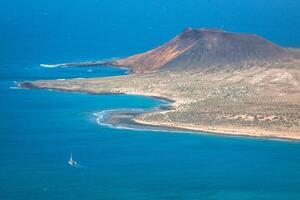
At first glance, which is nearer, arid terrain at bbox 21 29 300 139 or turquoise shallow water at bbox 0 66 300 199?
turquoise shallow water at bbox 0 66 300 199

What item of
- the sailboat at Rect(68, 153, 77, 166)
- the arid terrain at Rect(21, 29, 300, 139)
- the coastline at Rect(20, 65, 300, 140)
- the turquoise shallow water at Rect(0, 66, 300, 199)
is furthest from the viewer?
the arid terrain at Rect(21, 29, 300, 139)

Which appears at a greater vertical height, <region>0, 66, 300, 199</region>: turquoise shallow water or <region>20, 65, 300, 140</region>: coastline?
<region>20, 65, 300, 140</region>: coastline

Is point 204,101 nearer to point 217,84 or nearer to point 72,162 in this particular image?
point 217,84

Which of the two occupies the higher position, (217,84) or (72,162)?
(217,84)

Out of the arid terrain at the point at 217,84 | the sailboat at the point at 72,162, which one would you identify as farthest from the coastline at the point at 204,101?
the sailboat at the point at 72,162

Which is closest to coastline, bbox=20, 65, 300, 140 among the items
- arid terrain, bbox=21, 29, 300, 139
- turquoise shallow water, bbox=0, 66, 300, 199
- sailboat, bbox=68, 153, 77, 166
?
arid terrain, bbox=21, 29, 300, 139

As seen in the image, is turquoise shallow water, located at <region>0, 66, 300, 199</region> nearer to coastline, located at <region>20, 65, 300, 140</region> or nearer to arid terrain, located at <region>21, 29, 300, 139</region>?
coastline, located at <region>20, 65, 300, 140</region>

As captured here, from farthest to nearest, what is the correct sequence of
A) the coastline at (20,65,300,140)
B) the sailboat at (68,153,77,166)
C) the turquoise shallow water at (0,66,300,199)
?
the coastline at (20,65,300,140) < the sailboat at (68,153,77,166) < the turquoise shallow water at (0,66,300,199)

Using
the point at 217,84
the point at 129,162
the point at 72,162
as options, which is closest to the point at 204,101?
the point at 217,84
